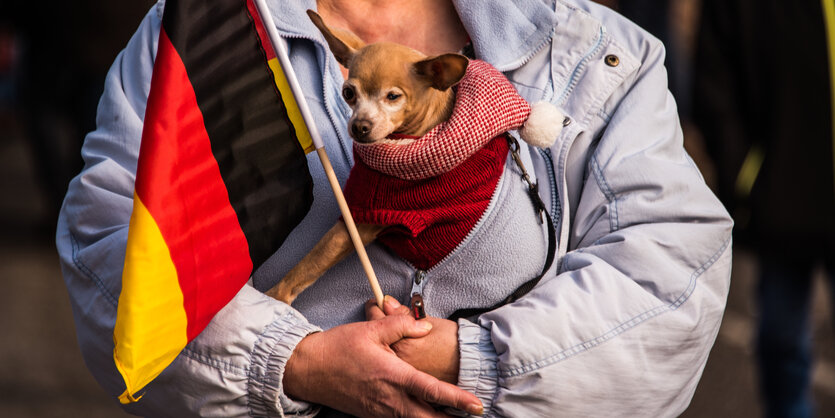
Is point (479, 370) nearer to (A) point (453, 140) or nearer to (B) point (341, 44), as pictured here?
(A) point (453, 140)

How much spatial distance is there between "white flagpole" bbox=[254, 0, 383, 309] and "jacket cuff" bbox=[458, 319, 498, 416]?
0.22 metres

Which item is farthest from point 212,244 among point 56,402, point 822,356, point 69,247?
point 822,356

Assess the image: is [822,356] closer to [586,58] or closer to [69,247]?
[586,58]

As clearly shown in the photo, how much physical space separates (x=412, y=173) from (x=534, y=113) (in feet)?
0.99

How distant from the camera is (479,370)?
184cm

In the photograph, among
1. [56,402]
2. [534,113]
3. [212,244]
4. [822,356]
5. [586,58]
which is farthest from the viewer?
[822,356]

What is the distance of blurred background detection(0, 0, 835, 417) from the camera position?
3.64 metres

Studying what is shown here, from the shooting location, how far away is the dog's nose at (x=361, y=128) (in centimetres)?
181

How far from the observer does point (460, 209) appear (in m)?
1.91

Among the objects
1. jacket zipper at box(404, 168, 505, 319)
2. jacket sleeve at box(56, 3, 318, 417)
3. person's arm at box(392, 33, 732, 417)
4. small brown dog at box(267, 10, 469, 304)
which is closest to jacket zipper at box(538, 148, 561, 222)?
person's arm at box(392, 33, 732, 417)

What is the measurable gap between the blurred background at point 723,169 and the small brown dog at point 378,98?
223 centimetres

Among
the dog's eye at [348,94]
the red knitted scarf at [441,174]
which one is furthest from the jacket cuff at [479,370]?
the dog's eye at [348,94]

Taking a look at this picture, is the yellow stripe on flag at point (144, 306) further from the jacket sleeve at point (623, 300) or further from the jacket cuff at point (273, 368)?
the jacket sleeve at point (623, 300)

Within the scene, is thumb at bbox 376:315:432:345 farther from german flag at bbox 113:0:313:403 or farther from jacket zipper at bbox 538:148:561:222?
jacket zipper at bbox 538:148:561:222
